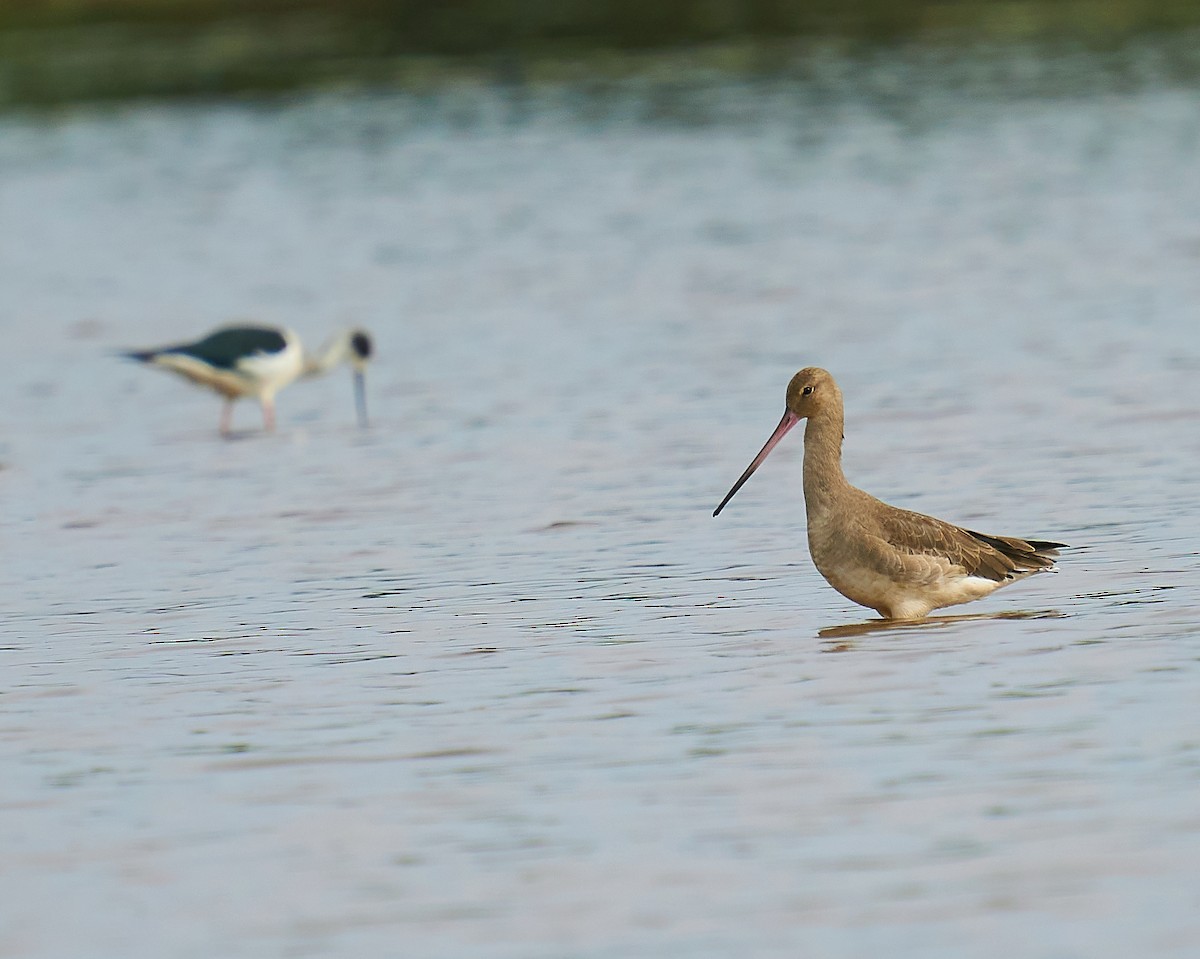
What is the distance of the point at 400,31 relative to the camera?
167 feet

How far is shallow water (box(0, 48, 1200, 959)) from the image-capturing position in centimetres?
673

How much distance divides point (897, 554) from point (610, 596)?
1.64 metres

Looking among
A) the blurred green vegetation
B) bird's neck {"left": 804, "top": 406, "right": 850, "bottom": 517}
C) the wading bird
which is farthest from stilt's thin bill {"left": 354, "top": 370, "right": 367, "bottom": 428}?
the blurred green vegetation

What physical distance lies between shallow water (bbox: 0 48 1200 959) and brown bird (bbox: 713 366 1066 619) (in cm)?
17

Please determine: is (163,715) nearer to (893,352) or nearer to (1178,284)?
(893,352)

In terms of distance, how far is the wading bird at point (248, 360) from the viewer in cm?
1873

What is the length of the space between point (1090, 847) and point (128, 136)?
3646 cm

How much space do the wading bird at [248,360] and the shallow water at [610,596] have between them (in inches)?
17.6

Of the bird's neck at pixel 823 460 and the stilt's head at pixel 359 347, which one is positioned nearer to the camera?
the bird's neck at pixel 823 460

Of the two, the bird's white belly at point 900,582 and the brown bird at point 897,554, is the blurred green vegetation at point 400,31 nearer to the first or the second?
the brown bird at point 897,554

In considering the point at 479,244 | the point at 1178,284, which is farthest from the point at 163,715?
the point at 479,244

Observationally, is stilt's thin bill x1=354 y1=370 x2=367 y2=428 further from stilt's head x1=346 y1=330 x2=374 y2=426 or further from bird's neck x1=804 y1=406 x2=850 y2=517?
bird's neck x1=804 y1=406 x2=850 y2=517

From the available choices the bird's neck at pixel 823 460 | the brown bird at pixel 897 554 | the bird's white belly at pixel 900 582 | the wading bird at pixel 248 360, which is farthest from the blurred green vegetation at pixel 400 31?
the bird's white belly at pixel 900 582

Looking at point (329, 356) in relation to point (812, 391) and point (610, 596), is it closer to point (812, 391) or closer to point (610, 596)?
point (610, 596)
